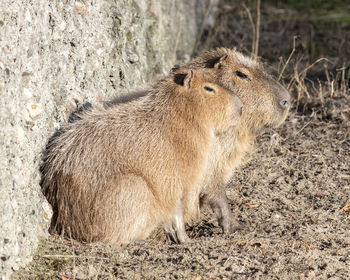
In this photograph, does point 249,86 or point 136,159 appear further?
point 249,86

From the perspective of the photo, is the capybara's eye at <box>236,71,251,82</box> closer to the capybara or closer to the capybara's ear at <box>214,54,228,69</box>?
the capybara

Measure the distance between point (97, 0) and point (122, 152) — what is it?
1.62m

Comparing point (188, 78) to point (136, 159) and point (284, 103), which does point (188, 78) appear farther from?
point (284, 103)

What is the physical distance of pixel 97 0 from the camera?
15.9ft

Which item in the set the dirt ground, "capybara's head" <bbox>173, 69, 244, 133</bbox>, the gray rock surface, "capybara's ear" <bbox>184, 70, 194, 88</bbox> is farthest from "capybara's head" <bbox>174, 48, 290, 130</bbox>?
the gray rock surface

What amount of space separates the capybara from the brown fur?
0.36 m

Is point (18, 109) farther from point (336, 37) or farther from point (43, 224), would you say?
point (336, 37)

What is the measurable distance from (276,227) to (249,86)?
109 centimetres

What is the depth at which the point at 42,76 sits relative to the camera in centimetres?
374

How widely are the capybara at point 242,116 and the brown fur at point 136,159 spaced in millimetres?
359

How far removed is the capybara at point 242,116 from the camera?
452 centimetres

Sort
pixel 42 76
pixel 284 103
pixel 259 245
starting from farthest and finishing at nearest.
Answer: pixel 284 103 → pixel 259 245 → pixel 42 76

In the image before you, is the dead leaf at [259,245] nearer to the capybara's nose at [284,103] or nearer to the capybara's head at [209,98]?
the capybara's head at [209,98]

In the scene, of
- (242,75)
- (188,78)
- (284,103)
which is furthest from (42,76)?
(284,103)
